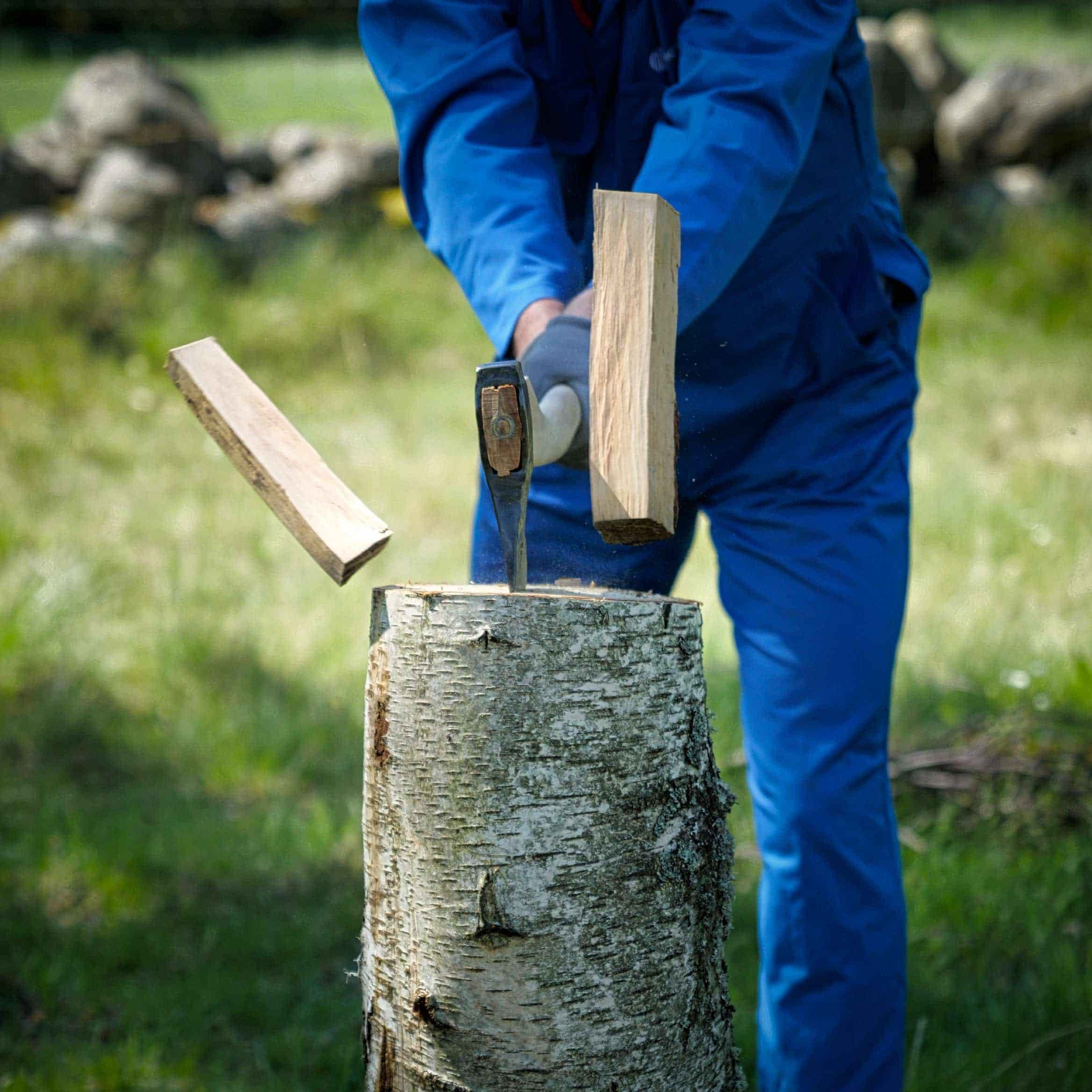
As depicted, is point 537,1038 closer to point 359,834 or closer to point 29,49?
point 359,834

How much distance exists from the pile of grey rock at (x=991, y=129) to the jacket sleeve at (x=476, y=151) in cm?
618

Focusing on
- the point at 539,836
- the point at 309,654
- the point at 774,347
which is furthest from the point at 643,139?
the point at 309,654

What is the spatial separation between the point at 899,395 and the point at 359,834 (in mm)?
1920

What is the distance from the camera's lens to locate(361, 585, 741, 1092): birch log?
1.10 m

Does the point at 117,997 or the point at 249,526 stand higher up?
the point at 249,526

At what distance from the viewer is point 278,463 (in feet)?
4.25

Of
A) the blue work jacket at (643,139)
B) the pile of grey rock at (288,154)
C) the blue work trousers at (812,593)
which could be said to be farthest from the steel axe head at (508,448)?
the pile of grey rock at (288,154)

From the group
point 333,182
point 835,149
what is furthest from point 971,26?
point 835,149

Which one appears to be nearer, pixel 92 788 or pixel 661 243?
pixel 661 243

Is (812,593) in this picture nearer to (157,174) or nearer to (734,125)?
(734,125)

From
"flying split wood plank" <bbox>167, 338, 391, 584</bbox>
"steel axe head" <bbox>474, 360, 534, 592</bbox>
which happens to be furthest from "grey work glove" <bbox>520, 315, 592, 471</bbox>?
"flying split wood plank" <bbox>167, 338, 391, 584</bbox>

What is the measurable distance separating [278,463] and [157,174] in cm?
620

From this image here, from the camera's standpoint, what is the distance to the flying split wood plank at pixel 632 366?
3.95 ft

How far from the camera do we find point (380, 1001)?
1233mm
